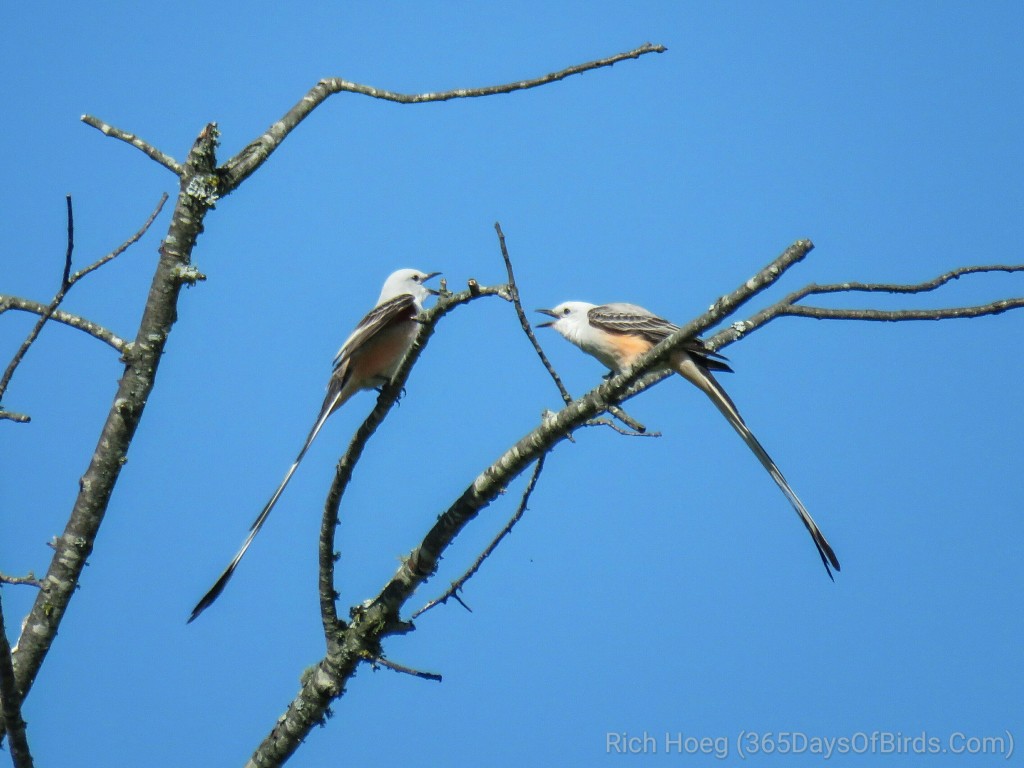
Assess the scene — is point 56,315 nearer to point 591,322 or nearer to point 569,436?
point 569,436

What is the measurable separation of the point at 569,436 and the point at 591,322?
3538mm

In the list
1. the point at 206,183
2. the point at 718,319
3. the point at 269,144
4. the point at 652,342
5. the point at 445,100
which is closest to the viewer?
the point at 718,319

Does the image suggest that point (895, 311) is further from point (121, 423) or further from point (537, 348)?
point (121, 423)

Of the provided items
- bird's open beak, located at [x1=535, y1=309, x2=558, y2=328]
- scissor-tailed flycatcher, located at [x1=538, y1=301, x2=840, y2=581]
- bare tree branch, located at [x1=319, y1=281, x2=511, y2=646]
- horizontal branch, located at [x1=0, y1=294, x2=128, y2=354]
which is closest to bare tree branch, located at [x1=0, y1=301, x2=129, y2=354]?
horizontal branch, located at [x1=0, y1=294, x2=128, y2=354]

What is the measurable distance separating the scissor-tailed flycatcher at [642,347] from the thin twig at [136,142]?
7.79ft

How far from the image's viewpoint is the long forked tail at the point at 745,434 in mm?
4715

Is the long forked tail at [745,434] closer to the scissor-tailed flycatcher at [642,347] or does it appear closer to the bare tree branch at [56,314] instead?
the scissor-tailed flycatcher at [642,347]

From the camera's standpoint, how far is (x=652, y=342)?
274 inches

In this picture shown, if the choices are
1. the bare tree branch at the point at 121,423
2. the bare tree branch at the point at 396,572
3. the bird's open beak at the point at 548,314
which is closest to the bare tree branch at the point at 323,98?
the bare tree branch at the point at 121,423

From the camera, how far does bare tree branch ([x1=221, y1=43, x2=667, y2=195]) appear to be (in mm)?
4016

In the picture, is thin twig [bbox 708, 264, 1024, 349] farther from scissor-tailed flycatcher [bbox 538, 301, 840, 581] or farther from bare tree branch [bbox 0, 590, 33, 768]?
bare tree branch [bbox 0, 590, 33, 768]

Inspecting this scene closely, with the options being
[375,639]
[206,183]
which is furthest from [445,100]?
[375,639]

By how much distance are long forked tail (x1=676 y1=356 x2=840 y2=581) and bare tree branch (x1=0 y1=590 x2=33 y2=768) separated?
327 centimetres

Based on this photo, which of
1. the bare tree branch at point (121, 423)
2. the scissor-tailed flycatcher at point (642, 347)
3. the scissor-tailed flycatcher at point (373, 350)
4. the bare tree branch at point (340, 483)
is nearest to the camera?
the bare tree branch at point (121, 423)
